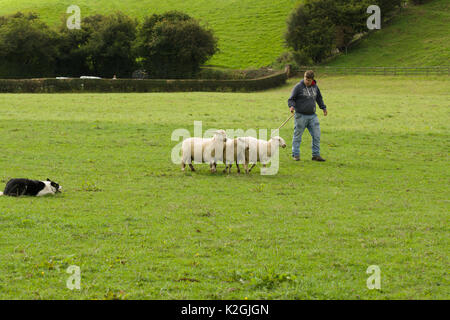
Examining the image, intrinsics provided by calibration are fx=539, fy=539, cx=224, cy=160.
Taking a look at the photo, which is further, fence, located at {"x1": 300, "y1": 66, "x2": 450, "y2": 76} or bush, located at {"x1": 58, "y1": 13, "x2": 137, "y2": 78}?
bush, located at {"x1": 58, "y1": 13, "x2": 137, "y2": 78}

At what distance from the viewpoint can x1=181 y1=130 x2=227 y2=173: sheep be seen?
53.0ft

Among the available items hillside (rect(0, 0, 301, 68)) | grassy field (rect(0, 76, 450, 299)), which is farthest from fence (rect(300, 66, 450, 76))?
grassy field (rect(0, 76, 450, 299))

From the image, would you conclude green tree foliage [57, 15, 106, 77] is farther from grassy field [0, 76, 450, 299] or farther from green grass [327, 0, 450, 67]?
grassy field [0, 76, 450, 299]

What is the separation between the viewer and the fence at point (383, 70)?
225 ft

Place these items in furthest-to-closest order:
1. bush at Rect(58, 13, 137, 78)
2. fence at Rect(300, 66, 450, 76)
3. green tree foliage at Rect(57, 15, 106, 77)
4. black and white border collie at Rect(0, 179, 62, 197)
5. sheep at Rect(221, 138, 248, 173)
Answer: green tree foliage at Rect(57, 15, 106, 77) < bush at Rect(58, 13, 137, 78) < fence at Rect(300, 66, 450, 76) < sheep at Rect(221, 138, 248, 173) < black and white border collie at Rect(0, 179, 62, 197)

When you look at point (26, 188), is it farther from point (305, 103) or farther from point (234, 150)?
point (305, 103)

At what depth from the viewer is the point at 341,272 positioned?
314 inches

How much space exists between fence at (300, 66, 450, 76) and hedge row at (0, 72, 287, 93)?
17279mm

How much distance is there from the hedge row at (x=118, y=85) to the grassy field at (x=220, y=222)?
1068 inches

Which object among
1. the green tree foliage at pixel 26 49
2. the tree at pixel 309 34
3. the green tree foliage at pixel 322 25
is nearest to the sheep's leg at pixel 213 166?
the green tree foliage at pixel 26 49

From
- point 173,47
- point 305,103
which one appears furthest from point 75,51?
point 305,103

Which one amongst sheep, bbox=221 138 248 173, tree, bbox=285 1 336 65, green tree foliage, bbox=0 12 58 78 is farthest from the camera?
tree, bbox=285 1 336 65

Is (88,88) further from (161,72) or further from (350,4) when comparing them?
(350,4)

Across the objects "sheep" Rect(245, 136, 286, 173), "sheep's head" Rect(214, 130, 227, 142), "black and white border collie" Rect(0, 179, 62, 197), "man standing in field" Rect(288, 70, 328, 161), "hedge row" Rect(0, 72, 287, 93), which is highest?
"hedge row" Rect(0, 72, 287, 93)
